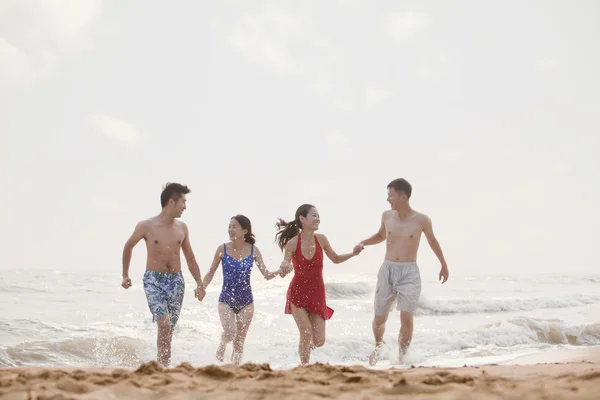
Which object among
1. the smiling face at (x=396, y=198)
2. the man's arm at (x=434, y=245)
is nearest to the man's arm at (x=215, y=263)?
A: the smiling face at (x=396, y=198)

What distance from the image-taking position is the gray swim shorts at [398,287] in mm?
7789

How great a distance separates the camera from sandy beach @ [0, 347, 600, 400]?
154 inches

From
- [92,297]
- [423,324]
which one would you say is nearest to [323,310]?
[423,324]

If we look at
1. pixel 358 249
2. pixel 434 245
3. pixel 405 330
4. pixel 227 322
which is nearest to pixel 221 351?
pixel 227 322

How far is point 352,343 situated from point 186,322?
4.47 metres

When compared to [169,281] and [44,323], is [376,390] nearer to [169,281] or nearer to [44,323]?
[169,281]

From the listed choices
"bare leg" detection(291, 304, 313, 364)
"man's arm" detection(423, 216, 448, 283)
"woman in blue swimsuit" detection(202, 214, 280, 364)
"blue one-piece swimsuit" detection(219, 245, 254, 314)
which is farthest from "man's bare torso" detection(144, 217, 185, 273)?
Answer: "man's arm" detection(423, 216, 448, 283)

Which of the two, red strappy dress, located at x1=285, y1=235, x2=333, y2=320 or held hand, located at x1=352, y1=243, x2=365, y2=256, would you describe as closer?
red strappy dress, located at x1=285, y1=235, x2=333, y2=320

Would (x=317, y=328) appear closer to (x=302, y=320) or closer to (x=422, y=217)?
(x=302, y=320)

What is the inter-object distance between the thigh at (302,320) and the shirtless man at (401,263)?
1082 millimetres

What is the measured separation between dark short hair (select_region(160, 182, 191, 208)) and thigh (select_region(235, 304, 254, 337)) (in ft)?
5.80

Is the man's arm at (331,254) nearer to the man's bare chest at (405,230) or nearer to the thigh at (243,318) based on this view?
the man's bare chest at (405,230)

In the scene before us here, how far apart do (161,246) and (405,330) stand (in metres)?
3.31

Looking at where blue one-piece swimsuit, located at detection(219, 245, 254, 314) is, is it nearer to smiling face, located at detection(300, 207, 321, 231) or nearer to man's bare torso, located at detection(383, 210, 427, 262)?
smiling face, located at detection(300, 207, 321, 231)
